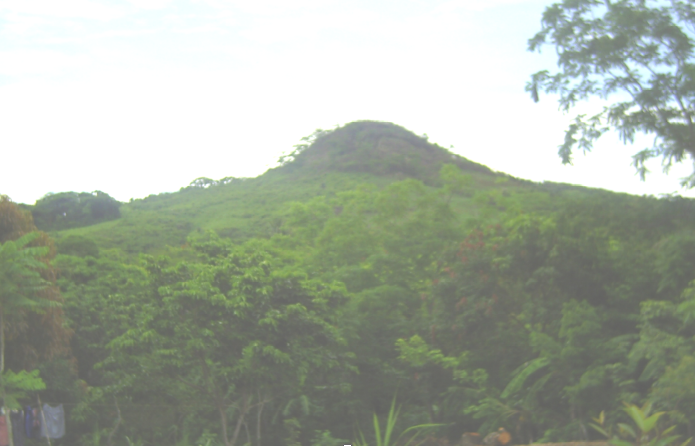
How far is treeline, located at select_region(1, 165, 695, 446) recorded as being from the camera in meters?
12.0

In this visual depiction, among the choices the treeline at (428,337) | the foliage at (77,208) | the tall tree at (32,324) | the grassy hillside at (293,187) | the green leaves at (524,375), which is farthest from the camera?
the foliage at (77,208)

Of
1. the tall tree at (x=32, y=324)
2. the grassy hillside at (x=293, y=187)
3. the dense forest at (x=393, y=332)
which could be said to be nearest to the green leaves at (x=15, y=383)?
the dense forest at (x=393, y=332)

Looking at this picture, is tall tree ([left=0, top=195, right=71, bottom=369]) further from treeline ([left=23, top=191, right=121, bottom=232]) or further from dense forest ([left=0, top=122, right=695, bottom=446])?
treeline ([left=23, top=191, right=121, bottom=232])

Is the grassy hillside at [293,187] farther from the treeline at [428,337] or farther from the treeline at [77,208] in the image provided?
the treeline at [428,337]

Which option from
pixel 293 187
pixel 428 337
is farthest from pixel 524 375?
pixel 293 187

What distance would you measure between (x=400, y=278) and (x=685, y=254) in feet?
27.3

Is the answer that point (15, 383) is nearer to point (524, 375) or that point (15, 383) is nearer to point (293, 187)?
point (524, 375)

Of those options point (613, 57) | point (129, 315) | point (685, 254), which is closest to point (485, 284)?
point (685, 254)

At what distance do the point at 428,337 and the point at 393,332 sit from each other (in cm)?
150

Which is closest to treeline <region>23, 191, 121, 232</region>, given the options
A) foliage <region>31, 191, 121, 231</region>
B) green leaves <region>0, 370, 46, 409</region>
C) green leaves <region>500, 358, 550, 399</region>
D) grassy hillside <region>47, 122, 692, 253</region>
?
foliage <region>31, 191, 121, 231</region>

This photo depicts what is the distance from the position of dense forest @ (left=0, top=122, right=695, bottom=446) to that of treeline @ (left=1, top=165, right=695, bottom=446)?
46 millimetres

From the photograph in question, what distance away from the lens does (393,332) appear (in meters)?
17.6

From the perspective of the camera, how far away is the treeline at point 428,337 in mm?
12023

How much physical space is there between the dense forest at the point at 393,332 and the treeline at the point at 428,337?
0.05 meters
